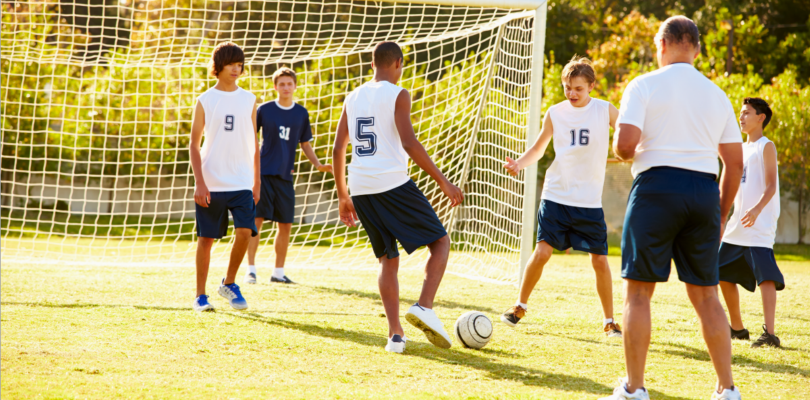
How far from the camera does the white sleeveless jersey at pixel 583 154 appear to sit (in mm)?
4715

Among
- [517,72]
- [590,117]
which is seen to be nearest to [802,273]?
[517,72]

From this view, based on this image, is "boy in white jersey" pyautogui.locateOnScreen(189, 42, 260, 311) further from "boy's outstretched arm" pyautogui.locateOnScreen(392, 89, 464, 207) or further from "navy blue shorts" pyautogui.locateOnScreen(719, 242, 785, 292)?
"navy blue shorts" pyautogui.locateOnScreen(719, 242, 785, 292)

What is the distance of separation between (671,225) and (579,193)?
1877 mm

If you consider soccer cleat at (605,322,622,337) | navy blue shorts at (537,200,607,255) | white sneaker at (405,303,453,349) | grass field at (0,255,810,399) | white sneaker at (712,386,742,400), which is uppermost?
navy blue shorts at (537,200,607,255)

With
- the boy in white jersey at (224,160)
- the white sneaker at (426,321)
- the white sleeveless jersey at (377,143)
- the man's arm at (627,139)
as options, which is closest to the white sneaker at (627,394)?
the man's arm at (627,139)

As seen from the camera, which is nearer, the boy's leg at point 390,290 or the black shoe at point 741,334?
the boy's leg at point 390,290

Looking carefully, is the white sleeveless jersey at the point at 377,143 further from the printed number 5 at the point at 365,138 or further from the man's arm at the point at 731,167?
the man's arm at the point at 731,167

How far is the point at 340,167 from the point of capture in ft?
13.2

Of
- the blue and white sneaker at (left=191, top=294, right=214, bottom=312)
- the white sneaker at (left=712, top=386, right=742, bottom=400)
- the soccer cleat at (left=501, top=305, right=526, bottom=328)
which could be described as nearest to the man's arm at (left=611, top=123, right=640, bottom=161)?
the white sneaker at (left=712, top=386, right=742, bottom=400)

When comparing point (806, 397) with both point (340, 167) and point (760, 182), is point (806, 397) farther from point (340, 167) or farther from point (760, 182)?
point (340, 167)

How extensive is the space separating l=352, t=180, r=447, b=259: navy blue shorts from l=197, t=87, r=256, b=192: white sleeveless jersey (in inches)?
59.8

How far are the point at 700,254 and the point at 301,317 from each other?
10.1 ft

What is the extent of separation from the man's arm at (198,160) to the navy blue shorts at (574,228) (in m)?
2.37

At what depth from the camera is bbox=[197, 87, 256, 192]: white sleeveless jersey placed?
507 cm
